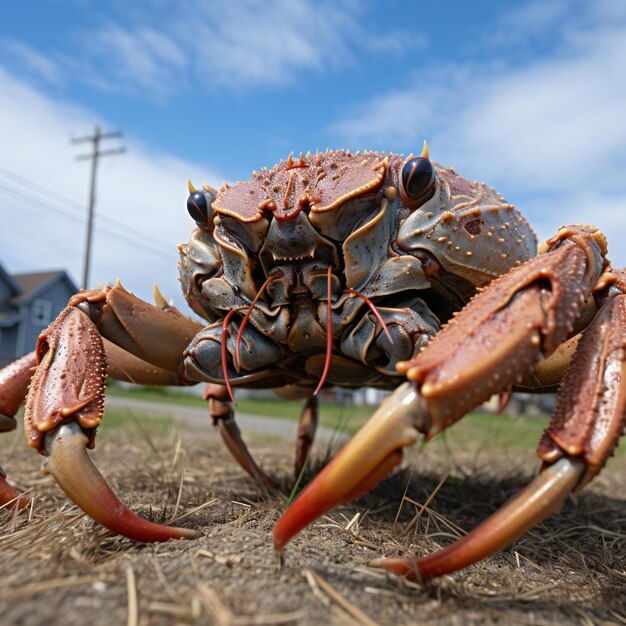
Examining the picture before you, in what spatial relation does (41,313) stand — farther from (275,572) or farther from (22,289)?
(275,572)

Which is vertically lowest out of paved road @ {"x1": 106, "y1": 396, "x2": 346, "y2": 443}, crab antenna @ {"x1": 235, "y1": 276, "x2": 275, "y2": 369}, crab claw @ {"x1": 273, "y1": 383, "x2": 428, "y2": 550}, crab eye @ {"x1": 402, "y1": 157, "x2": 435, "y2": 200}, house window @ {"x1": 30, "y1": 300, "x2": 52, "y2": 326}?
paved road @ {"x1": 106, "y1": 396, "x2": 346, "y2": 443}

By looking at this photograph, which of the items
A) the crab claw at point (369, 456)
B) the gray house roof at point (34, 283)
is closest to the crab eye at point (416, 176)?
the crab claw at point (369, 456)

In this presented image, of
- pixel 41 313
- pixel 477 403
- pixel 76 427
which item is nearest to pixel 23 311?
pixel 41 313

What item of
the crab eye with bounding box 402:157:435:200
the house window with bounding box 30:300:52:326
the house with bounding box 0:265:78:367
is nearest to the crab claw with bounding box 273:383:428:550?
the crab eye with bounding box 402:157:435:200

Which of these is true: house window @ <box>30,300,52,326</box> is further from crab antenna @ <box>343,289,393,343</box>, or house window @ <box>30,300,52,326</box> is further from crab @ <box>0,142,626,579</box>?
crab antenna @ <box>343,289,393,343</box>

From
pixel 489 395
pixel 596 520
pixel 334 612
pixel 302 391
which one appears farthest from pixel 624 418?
pixel 302 391

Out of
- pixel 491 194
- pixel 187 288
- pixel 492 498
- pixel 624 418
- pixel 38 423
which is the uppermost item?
pixel 491 194

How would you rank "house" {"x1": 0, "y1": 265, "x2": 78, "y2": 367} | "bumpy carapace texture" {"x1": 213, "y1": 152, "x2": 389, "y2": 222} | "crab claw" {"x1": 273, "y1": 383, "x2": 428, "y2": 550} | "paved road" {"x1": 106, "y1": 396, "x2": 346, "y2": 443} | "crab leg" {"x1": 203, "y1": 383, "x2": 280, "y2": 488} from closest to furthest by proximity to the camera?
"crab claw" {"x1": 273, "y1": 383, "x2": 428, "y2": 550}, "bumpy carapace texture" {"x1": 213, "y1": 152, "x2": 389, "y2": 222}, "crab leg" {"x1": 203, "y1": 383, "x2": 280, "y2": 488}, "paved road" {"x1": 106, "y1": 396, "x2": 346, "y2": 443}, "house" {"x1": 0, "y1": 265, "x2": 78, "y2": 367}

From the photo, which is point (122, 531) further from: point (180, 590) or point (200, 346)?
point (200, 346)
